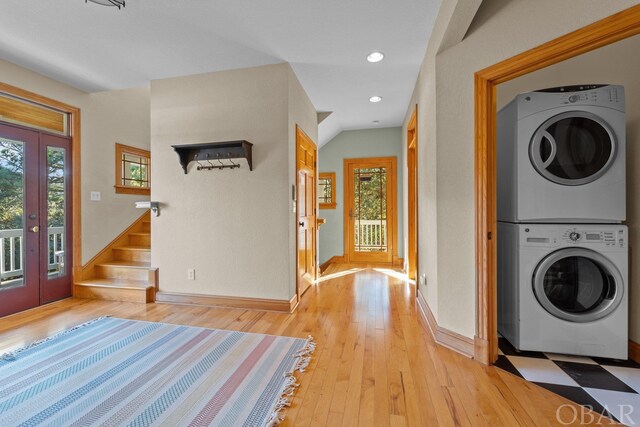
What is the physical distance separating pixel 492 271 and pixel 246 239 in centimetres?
220

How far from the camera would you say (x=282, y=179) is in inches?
111

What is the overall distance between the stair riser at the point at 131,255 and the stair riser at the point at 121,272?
28cm

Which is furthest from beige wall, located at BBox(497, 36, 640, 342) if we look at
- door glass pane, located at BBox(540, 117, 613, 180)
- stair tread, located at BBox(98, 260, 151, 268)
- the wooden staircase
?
stair tread, located at BBox(98, 260, 151, 268)

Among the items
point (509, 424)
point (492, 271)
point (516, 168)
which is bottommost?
point (509, 424)

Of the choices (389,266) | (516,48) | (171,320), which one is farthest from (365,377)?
(389,266)

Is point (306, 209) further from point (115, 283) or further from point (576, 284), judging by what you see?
point (576, 284)

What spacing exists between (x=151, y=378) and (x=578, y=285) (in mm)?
2883

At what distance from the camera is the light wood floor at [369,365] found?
4.61 ft

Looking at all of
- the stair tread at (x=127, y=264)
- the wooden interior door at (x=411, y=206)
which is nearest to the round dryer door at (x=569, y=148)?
the wooden interior door at (x=411, y=206)

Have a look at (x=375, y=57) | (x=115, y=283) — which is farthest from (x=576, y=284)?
(x=115, y=283)

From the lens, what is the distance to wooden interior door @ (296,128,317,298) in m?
3.21

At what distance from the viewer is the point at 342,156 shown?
17.9ft

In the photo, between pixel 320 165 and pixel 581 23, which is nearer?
pixel 581 23

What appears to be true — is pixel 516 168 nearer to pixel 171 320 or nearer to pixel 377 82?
pixel 377 82
